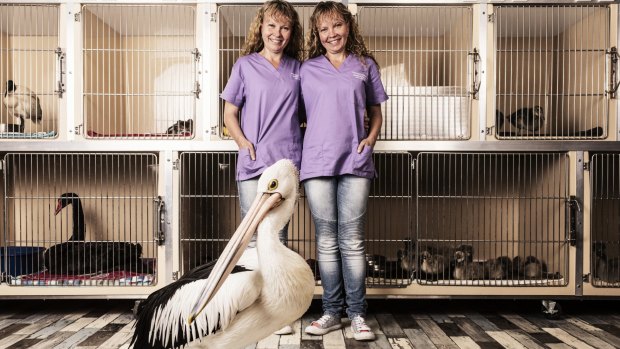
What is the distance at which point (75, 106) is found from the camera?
2717 millimetres

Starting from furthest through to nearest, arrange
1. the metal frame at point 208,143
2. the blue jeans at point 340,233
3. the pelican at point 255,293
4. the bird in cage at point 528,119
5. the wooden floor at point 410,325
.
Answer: the bird in cage at point 528,119 < the metal frame at point 208,143 < the blue jeans at point 340,233 < the wooden floor at point 410,325 < the pelican at point 255,293

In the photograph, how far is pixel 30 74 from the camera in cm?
334

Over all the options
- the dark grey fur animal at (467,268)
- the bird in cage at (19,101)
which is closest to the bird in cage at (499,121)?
the dark grey fur animal at (467,268)

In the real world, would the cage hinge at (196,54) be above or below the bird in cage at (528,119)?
above

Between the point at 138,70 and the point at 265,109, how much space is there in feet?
3.57

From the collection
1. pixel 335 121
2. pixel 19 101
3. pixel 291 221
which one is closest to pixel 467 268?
pixel 291 221

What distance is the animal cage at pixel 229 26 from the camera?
9.13 ft

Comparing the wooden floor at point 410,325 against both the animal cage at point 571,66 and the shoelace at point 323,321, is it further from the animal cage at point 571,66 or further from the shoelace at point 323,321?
the animal cage at point 571,66

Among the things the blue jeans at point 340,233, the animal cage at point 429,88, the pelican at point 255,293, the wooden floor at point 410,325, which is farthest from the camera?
the animal cage at point 429,88

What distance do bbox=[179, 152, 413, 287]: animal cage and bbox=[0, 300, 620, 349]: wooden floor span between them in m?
0.26

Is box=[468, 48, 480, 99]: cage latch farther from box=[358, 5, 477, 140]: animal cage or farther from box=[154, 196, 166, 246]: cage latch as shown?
box=[154, 196, 166, 246]: cage latch

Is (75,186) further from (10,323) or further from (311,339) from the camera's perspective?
(311,339)

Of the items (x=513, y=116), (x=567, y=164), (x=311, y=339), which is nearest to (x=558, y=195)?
(x=567, y=164)

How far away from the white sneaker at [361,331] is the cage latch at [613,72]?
5.60 ft
